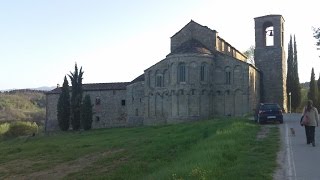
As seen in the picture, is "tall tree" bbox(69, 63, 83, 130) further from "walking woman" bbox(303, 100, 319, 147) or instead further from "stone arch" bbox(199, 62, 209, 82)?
"walking woman" bbox(303, 100, 319, 147)

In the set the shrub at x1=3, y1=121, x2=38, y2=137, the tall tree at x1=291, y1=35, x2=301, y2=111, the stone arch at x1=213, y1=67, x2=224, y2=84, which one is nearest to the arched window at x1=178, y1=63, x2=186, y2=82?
the stone arch at x1=213, y1=67, x2=224, y2=84

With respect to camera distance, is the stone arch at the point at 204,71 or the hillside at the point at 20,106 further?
the hillside at the point at 20,106

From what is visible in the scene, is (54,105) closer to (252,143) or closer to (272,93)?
(272,93)

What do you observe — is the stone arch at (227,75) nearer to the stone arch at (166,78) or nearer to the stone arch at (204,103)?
the stone arch at (204,103)

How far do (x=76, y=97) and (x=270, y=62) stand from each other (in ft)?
75.6

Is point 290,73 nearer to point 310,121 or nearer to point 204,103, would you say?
point 204,103

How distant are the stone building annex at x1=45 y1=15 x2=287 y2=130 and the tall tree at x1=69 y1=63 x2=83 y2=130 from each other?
15.2 ft

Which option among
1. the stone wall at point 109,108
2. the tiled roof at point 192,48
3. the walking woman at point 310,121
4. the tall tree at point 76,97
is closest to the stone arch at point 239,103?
the tiled roof at point 192,48

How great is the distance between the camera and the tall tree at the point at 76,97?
50.2m

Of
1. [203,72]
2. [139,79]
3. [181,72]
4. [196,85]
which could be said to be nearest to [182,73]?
[181,72]

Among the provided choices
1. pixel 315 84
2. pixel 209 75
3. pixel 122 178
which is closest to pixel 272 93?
pixel 315 84

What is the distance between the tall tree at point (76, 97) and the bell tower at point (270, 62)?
20.9 m

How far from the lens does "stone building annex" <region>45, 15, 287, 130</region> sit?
4288 cm

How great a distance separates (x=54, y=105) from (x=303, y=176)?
50061mm
